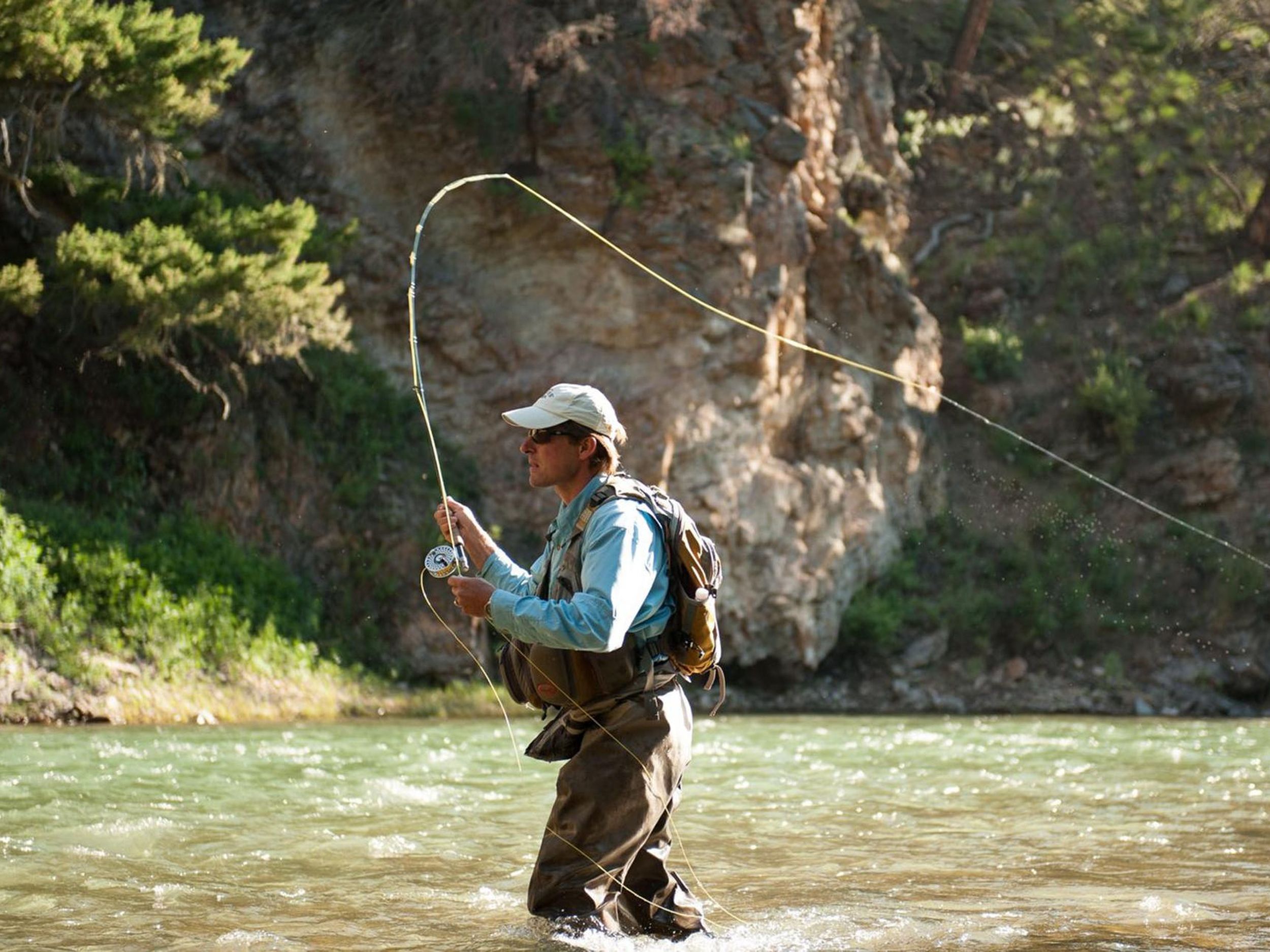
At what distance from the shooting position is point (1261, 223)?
2403cm

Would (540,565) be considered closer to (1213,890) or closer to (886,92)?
(1213,890)

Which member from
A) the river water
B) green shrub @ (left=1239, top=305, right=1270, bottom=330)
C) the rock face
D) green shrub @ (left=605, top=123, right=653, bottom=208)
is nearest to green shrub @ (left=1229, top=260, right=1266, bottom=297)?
green shrub @ (left=1239, top=305, right=1270, bottom=330)

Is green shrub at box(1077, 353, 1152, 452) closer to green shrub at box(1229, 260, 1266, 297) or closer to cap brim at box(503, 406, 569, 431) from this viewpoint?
green shrub at box(1229, 260, 1266, 297)

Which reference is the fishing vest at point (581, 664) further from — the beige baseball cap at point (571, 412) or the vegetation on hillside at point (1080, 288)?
the vegetation on hillside at point (1080, 288)

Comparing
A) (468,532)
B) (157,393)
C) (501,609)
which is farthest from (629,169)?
(501,609)

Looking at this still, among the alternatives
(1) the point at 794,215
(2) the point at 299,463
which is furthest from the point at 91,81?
(1) the point at 794,215

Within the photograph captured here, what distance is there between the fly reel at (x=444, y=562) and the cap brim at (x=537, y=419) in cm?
46

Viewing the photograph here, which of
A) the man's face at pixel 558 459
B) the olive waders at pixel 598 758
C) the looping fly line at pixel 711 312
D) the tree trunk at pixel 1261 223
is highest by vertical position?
the tree trunk at pixel 1261 223

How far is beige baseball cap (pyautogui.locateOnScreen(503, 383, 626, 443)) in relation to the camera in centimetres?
421

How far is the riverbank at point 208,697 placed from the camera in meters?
11.4

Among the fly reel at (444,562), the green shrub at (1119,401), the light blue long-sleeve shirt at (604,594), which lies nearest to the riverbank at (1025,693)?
the green shrub at (1119,401)

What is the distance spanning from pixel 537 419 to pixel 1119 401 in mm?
18082

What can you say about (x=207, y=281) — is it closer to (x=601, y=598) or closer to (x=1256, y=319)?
(x=601, y=598)

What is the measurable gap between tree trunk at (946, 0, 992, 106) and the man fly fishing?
77.7 ft
